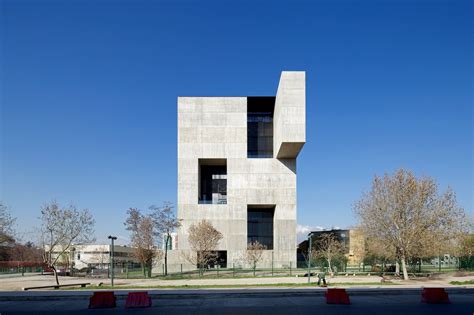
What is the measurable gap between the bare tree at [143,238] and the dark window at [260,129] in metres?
22.3

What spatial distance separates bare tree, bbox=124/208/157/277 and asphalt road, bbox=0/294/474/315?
20739mm

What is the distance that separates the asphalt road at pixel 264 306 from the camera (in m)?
16.8

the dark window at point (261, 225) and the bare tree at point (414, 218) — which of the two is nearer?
the bare tree at point (414, 218)

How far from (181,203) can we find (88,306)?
3790cm

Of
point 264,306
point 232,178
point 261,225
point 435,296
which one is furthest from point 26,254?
point 435,296

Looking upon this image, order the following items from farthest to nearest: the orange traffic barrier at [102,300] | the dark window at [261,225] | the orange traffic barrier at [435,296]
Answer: the dark window at [261,225] → the orange traffic barrier at [435,296] → the orange traffic barrier at [102,300]

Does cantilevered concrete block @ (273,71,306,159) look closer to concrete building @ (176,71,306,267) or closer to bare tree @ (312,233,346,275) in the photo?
concrete building @ (176,71,306,267)

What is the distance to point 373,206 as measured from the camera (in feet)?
116

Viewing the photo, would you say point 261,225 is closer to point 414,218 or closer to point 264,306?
point 414,218

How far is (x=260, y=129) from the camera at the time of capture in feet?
207

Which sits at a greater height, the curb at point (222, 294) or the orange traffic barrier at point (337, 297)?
the orange traffic barrier at point (337, 297)

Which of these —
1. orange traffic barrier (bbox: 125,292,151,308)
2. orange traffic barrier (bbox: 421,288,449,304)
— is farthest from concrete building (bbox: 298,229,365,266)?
orange traffic barrier (bbox: 125,292,151,308)

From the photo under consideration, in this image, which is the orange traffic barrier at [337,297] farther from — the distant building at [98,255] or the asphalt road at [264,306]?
the distant building at [98,255]

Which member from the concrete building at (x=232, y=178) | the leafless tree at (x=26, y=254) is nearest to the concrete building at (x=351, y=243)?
the concrete building at (x=232, y=178)
